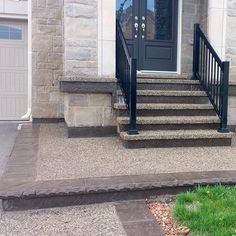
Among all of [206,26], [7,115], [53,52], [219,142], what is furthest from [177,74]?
[7,115]

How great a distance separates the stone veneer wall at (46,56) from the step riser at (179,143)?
8.82 ft

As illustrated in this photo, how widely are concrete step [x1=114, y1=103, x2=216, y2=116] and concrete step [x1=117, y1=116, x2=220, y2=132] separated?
119 millimetres

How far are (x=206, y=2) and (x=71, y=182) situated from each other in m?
4.06

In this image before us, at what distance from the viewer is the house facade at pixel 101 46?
4605 mm

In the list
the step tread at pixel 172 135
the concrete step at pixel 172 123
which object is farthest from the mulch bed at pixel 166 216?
the concrete step at pixel 172 123

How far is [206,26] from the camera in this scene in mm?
5355

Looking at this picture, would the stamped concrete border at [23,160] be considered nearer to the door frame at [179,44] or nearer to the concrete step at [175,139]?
the concrete step at [175,139]

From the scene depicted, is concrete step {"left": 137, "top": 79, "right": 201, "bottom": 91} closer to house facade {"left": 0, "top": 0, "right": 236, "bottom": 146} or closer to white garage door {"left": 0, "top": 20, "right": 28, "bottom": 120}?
house facade {"left": 0, "top": 0, "right": 236, "bottom": 146}

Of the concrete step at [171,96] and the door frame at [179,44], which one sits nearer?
the concrete step at [171,96]

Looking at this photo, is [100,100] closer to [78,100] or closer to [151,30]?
[78,100]

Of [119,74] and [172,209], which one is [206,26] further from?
[172,209]

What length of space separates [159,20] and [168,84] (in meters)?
1.71

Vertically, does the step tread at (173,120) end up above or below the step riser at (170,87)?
below

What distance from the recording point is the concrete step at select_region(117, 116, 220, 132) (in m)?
4.38
